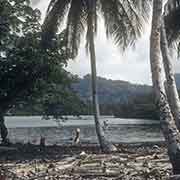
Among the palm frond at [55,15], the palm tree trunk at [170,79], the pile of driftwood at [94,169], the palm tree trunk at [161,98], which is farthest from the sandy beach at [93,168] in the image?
the palm frond at [55,15]

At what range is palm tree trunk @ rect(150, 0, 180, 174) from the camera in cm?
1350

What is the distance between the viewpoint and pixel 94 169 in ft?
53.2

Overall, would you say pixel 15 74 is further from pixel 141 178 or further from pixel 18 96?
pixel 141 178

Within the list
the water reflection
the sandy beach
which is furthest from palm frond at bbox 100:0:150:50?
the water reflection

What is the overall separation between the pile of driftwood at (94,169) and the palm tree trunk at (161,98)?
761 millimetres

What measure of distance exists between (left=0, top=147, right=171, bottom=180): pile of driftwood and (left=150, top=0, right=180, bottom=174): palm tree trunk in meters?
0.76

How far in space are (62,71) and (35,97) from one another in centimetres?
228

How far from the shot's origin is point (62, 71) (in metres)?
28.9

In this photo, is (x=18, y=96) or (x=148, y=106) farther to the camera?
(x=148, y=106)

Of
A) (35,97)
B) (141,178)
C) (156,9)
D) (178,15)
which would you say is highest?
(178,15)

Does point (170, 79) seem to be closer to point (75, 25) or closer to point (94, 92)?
point (94, 92)

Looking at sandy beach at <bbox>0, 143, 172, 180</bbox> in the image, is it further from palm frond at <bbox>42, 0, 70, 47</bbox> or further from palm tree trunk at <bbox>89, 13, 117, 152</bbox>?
palm frond at <bbox>42, 0, 70, 47</bbox>

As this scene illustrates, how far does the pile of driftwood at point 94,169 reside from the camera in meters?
14.8

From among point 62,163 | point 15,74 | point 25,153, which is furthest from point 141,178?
point 15,74
